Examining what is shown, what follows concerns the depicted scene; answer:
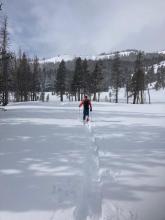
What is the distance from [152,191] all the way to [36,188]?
2783 millimetres

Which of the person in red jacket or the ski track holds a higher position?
the person in red jacket

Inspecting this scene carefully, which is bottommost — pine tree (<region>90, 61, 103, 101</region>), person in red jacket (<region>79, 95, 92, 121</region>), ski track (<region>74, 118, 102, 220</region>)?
ski track (<region>74, 118, 102, 220</region>)

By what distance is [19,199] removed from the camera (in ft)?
20.4

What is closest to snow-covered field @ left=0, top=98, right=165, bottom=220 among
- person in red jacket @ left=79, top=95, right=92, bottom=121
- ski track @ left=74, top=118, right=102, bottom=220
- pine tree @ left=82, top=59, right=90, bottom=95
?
ski track @ left=74, top=118, right=102, bottom=220

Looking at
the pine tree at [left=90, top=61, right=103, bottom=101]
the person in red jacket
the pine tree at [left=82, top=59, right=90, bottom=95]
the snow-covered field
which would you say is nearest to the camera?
the snow-covered field

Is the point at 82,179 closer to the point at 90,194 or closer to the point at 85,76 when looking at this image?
the point at 90,194

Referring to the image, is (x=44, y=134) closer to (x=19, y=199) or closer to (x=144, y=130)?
(x=144, y=130)

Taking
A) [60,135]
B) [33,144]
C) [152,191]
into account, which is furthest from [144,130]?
[152,191]

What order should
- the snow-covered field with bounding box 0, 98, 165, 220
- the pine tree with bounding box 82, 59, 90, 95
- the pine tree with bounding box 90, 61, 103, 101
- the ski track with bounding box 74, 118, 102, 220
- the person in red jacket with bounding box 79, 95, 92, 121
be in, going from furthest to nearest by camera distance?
1. the pine tree with bounding box 82, 59, 90, 95
2. the pine tree with bounding box 90, 61, 103, 101
3. the person in red jacket with bounding box 79, 95, 92, 121
4. the snow-covered field with bounding box 0, 98, 165, 220
5. the ski track with bounding box 74, 118, 102, 220

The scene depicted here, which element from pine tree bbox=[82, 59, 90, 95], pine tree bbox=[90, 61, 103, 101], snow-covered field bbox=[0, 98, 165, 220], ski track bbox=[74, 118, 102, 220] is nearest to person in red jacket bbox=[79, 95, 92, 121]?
snow-covered field bbox=[0, 98, 165, 220]

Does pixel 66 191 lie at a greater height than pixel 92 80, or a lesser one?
lesser

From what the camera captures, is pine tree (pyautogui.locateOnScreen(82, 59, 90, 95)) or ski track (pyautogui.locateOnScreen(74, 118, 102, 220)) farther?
pine tree (pyautogui.locateOnScreen(82, 59, 90, 95))

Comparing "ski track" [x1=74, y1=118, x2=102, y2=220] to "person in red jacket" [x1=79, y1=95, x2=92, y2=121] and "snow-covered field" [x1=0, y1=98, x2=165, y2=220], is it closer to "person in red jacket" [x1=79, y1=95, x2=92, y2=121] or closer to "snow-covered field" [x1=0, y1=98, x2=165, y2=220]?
"snow-covered field" [x1=0, y1=98, x2=165, y2=220]

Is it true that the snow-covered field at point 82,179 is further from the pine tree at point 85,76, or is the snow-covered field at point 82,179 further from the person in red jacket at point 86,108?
the pine tree at point 85,76
